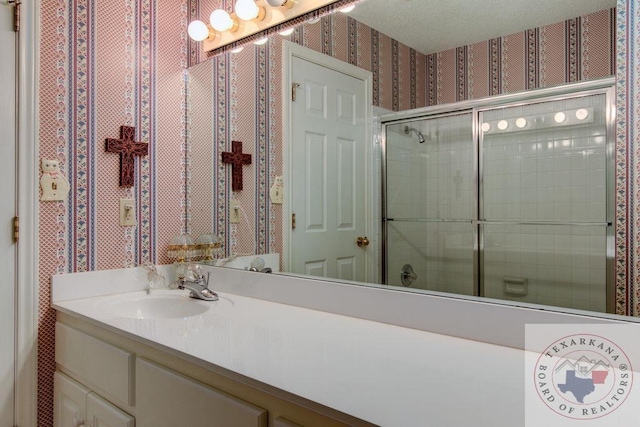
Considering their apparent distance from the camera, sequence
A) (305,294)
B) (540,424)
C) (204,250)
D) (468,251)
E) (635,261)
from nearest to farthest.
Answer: (540,424)
(635,261)
(468,251)
(305,294)
(204,250)

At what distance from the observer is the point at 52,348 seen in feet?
5.37

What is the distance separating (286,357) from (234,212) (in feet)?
3.49

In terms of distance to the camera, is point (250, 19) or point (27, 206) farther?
point (250, 19)

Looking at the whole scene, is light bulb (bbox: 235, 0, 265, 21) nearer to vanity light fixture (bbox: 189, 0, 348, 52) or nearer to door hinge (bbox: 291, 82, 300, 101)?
vanity light fixture (bbox: 189, 0, 348, 52)

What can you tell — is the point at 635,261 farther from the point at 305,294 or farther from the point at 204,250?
the point at 204,250

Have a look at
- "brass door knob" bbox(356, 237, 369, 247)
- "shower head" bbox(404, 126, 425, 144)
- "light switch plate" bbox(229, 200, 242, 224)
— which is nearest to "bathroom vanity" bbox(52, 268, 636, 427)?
"brass door knob" bbox(356, 237, 369, 247)

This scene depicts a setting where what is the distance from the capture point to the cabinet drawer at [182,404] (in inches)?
36.3

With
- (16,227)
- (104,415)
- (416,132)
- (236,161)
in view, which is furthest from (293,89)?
(104,415)

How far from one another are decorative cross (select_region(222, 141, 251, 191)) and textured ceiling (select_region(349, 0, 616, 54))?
75 centimetres

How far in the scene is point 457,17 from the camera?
121 cm

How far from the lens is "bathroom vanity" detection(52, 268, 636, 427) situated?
79 centimetres

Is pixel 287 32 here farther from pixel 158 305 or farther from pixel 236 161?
pixel 158 305

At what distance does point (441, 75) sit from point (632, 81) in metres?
0.43

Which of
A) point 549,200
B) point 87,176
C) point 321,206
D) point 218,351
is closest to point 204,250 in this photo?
point 87,176
